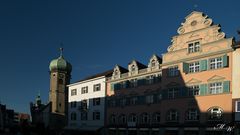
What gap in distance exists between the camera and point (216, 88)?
165 feet

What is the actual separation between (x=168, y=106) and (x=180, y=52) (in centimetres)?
738

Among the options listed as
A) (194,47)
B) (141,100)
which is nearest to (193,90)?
(194,47)

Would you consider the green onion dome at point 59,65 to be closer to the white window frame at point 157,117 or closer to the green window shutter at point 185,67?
the white window frame at point 157,117

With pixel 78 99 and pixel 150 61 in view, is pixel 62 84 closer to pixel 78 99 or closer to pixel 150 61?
pixel 78 99

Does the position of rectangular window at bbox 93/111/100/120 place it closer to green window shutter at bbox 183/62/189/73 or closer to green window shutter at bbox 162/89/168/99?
green window shutter at bbox 162/89/168/99

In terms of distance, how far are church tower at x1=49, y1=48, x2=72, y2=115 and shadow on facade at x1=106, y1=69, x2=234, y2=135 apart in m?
36.6

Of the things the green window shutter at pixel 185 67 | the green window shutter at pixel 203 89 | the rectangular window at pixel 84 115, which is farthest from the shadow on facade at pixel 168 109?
the rectangular window at pixel 84 115

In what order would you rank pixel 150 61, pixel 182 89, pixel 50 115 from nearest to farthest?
pixel 182 89 → pixel 150 61 → pixel 50 115

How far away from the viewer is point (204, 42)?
172 ft

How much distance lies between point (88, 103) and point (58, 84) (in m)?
30.0

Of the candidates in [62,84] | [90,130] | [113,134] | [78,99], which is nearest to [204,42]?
[113,134]

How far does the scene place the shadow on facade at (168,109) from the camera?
4944 centimetres

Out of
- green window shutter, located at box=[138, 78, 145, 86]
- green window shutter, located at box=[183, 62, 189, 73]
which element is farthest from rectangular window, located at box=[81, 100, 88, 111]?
green window shutter, located at box=[183, 62, 189, 73]

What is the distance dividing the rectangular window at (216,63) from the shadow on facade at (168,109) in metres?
2.60
